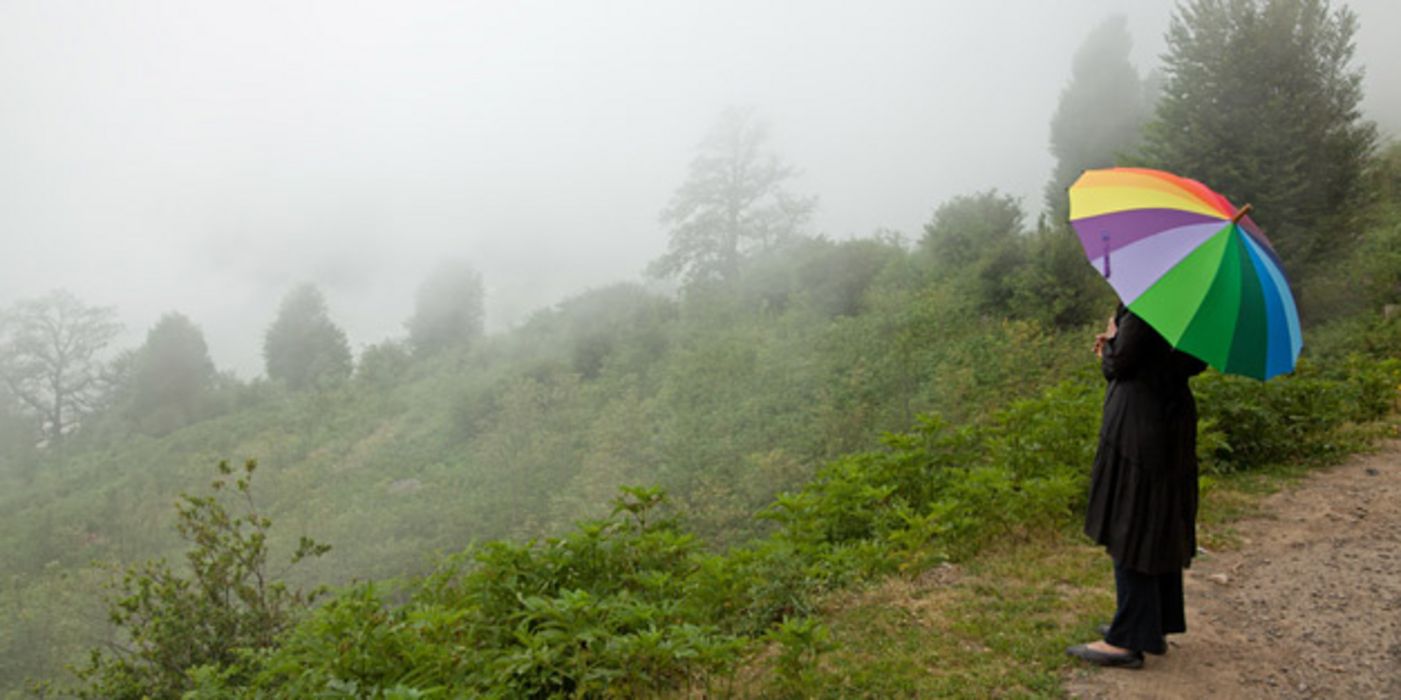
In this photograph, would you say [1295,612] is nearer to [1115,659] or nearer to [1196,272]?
[1115,659]

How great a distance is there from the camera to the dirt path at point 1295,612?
3453mm

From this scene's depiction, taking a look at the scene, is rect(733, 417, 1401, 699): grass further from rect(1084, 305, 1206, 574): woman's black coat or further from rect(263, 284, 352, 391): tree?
rect(263, 284, 352, 391): tree

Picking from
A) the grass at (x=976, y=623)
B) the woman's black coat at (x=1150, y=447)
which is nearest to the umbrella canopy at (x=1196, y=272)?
the woman's black coat at (x=1150, y=447)

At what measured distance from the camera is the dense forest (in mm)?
4219

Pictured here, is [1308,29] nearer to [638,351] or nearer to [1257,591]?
[1257,591]

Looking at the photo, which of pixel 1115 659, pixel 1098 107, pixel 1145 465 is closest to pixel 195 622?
pixel 1115 659

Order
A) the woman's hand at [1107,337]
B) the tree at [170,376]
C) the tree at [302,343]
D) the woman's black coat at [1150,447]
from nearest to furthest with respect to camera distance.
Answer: the woman's black coat at [1150,447]
the woman's hand at [1107,337]
the tree at [170,376]
the tree at [302,343]

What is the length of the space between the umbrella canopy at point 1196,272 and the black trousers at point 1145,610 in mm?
1095

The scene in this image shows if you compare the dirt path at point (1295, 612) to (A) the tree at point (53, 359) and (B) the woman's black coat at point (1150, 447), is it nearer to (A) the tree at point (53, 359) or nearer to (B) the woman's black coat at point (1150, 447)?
(B) the woman's black coat at point (1150, 447)

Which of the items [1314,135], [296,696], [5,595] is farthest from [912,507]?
[5,595]

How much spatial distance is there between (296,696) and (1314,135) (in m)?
16.7

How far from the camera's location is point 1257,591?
451cm

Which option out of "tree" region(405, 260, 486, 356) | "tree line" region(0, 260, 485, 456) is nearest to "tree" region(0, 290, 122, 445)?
"tree line" region(0, 260, 485, 456)

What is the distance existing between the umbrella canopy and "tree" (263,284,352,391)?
41.7 m
